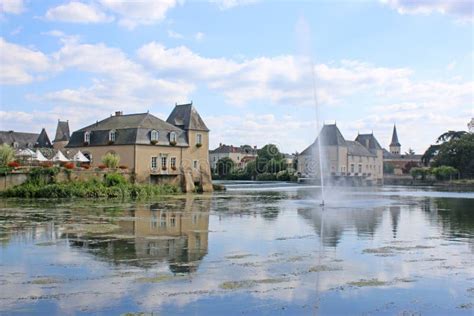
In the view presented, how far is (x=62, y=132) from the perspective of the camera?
244 feet

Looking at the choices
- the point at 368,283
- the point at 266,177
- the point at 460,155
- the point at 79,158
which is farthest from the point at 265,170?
the point at 368,283

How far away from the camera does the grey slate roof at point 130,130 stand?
4831 cm

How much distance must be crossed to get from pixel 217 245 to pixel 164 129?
36178mm

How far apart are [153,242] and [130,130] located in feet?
112

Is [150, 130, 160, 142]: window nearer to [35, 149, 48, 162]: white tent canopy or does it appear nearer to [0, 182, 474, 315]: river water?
[35, 149, 48, 162]: white tent canopy

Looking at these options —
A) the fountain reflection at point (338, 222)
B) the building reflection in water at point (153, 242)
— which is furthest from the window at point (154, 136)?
the building reflection in water at point (153, 242)

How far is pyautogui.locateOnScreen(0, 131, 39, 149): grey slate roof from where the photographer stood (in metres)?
72.7

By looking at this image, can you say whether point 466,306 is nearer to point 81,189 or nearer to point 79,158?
point 81,189

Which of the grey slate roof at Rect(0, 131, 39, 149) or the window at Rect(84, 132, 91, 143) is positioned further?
the grey slate roof at Rect(0, 131, 39, 149)

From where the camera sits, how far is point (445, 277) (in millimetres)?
11008

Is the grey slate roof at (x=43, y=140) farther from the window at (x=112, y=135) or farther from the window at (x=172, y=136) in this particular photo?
the window at (x=172, y=136)

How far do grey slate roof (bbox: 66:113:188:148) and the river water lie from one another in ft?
89.0

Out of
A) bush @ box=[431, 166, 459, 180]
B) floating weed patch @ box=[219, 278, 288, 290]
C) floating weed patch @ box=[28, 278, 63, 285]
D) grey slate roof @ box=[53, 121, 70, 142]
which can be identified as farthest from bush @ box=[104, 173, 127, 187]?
bush @ box=[431, 166, 459, 180]

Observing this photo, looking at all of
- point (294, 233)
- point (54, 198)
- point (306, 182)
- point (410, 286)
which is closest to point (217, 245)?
point (294, 233)
